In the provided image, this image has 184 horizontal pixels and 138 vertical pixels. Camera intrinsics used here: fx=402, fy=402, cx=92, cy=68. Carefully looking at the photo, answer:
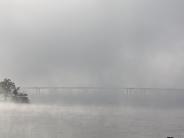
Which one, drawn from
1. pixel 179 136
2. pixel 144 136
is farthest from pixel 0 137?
pixel 179 136

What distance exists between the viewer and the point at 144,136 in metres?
125

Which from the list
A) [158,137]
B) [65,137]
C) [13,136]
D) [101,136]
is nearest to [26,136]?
[13,136]

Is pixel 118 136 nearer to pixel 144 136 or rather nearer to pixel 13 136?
pixel 144 136

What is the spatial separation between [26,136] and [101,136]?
2349cm

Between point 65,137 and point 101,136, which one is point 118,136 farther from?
point 65,137

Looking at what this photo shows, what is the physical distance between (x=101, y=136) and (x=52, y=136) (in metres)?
16.1

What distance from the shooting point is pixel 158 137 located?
123562 millimetres

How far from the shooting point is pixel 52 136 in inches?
4751

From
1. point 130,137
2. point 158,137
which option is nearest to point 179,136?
point 158,137

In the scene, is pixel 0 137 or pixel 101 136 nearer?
pixel 0 137

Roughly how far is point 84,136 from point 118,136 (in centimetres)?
1059

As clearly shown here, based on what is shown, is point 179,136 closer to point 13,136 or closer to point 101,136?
point 101,136

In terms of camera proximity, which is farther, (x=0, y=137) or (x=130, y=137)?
(x=130, y=137)

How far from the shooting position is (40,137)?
385 ft
